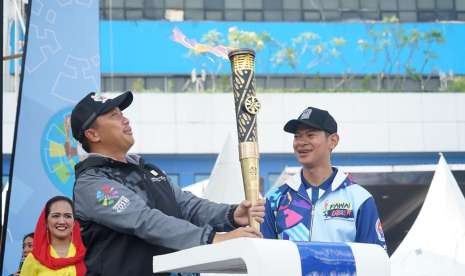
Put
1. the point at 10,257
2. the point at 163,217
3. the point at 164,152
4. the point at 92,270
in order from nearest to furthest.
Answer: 1. the point at 163,217
2. the point at 92,270
3. the point at 10,257
4. the point at 164,152

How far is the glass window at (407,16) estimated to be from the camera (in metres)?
30.6

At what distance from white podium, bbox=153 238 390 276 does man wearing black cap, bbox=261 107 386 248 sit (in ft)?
4.56

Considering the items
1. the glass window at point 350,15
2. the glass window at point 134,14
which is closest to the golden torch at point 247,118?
the glass window at point 134,14

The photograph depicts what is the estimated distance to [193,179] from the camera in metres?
22.9

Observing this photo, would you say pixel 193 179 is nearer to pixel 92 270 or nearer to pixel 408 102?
pixel 408 102

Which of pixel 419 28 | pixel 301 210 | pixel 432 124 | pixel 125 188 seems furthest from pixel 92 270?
pixel 419 28

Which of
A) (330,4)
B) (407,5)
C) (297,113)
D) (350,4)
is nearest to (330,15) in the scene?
(330,4)

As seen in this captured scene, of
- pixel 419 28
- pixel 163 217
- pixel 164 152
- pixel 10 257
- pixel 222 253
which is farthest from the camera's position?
pixel 419 28

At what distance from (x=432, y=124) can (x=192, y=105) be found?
656 centimetres

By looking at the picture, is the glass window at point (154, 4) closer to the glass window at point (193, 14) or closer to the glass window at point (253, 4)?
the glass window at point (193, 14)

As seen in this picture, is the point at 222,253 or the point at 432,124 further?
the point at 432,124

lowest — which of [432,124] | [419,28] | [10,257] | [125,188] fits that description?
[10,257]

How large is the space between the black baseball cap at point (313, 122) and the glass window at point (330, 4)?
2711cm

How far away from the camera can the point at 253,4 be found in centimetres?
2994
